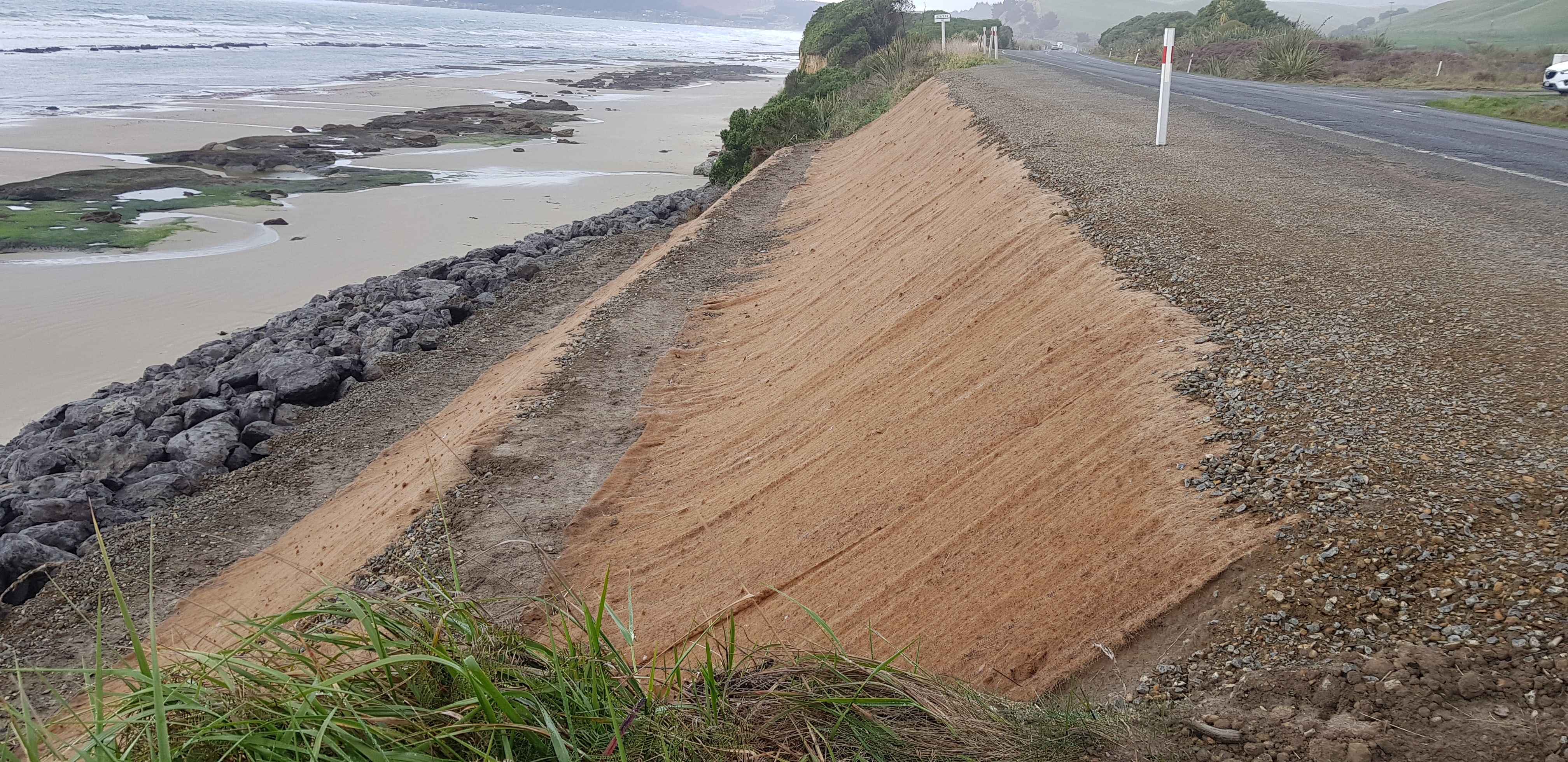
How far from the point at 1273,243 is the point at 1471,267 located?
3.82ft

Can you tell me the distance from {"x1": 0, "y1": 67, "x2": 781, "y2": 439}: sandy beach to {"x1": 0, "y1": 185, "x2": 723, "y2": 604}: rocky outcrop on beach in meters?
1.28

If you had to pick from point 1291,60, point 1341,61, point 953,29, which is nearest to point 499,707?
point 1291,60

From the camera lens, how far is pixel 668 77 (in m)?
60.2

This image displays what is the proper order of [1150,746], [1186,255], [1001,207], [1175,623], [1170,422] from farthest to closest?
[1001,207], [1186,255], [1170,422], [1175,623], [1150,746]

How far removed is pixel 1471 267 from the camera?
18.6 feet

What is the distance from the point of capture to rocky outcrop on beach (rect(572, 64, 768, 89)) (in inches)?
2121

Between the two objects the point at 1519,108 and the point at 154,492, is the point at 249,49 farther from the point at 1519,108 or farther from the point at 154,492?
the point at 1519,108

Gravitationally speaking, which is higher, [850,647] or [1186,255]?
[1186,255]

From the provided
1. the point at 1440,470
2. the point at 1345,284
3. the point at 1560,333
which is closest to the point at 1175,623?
the point at 1440,470

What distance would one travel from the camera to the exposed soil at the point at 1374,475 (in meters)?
2.35

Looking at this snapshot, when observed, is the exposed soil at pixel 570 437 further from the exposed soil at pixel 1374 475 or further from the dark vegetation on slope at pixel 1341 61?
the dark vegetation on slope at pixel 1341 61

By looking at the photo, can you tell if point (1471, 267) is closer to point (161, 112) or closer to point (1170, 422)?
point (1170, 422)

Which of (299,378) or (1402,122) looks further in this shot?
(1402,122)

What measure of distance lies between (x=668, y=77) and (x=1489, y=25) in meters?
58.7
